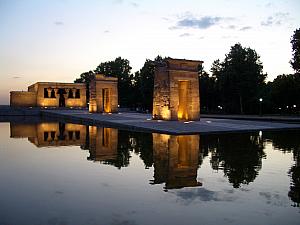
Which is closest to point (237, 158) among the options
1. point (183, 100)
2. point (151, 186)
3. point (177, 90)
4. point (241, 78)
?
point (151, 186)

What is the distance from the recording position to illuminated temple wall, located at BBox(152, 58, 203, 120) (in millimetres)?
24203

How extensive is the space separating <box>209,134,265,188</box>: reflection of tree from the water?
0.08 feet

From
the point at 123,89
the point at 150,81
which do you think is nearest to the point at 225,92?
the point at 150,81

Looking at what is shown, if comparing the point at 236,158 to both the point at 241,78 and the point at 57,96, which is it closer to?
the point at 241,78

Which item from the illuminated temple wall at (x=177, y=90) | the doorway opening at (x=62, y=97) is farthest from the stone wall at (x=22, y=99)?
the illuminated temple wall at (x=177, y=90)

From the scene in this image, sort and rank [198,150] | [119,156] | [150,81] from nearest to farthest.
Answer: [119,156]
[198,150]
[150,81]

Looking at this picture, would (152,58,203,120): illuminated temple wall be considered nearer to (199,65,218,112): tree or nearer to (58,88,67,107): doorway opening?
(199,65,218,112): tree

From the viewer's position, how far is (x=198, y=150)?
1091 centimetres

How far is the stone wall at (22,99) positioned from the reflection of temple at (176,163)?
48665 millimetres

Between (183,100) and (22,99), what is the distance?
38544mm

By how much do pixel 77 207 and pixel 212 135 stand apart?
11.3 metres

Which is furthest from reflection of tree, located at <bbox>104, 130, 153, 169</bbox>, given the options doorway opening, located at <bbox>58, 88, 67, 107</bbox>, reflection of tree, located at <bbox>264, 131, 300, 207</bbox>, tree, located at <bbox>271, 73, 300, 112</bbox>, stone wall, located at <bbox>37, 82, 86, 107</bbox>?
doorway opening, located at <bbox>58, 88, 67, 107</bbox>

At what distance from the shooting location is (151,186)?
638 centimetres

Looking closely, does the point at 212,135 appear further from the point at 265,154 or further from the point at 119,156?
the point at 119,156
